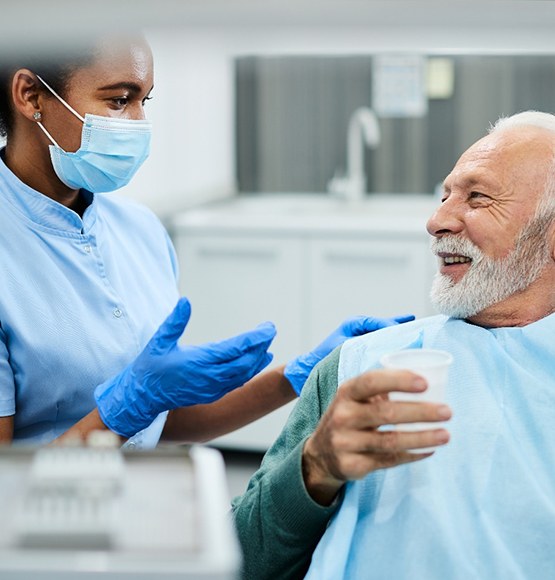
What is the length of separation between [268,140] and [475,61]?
3.33ft

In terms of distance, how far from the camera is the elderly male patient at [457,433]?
1.13 meters

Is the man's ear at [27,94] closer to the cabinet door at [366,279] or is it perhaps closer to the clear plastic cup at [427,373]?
the clear plastic cup at [427,373]

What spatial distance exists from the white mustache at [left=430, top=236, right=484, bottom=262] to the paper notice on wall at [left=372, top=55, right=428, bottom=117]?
8.76ft

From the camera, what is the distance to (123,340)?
1683mm

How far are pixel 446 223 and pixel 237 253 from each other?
6.88 feet

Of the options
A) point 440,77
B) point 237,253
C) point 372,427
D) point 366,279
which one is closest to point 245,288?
point 237,253

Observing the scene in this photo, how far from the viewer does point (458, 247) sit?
154cm

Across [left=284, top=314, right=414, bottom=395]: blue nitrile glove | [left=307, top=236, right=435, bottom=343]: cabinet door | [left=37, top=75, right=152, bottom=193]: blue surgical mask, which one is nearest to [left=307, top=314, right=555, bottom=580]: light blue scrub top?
[left=284, top=314, right=414, bottom=395]: blue nitrile glove

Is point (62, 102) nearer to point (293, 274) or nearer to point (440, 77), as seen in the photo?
point (293, 274)

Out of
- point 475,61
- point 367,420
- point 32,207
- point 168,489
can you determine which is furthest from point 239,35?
point 475,61

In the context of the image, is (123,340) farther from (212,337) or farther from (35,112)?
(212,337)

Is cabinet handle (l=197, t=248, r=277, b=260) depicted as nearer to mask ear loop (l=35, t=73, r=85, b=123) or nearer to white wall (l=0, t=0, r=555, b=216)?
mask ear loop (l=35, t=73, r=85, b=123)

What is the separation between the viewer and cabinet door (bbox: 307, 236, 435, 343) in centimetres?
344

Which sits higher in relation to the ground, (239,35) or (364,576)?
(239,35)
